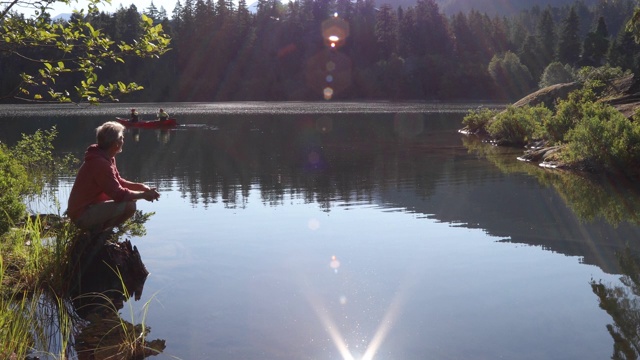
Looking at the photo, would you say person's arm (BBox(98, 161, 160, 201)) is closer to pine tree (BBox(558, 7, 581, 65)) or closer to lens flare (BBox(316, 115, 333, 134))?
lens flare (BBox(316, 115, 333, 134))

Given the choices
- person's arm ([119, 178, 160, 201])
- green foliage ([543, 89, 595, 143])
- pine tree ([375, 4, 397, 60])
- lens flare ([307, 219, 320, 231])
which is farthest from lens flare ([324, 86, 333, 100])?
person's arm ([119, 178, 160, 201])

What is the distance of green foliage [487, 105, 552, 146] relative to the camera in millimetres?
32062

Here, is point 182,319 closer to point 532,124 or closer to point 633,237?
point 633,237

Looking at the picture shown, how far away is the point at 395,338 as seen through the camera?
732 centimetres

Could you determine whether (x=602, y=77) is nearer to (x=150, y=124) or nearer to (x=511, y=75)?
(x=150, y=124)

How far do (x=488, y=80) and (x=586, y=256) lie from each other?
107 metres

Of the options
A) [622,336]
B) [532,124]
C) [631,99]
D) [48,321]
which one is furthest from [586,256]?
[532,124]

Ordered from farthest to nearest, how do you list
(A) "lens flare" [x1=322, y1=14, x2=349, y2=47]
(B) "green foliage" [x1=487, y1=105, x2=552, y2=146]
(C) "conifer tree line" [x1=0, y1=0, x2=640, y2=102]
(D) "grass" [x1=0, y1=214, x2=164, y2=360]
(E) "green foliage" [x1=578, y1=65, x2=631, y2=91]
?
(A) "lens flare" [x1=322, y1=14, x2=349, y2=47], (C) "conifer tree line" [x1=0, y1=0, x2=640, y2=102], (B) "green foliage" [x1=487, y1=105, x2=552, y2=146], (E) "green foliage" [x1=578, y1=65, x2=631, y2=91], (D) "grass" [x1=0, y1=214, x2=164, y2=360]

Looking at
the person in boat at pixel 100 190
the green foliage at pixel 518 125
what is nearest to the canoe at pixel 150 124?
the green foliage at pixel 518 125

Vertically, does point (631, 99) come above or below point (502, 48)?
below

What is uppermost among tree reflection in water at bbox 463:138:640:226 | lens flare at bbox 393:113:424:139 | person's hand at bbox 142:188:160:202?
person's hand at bbox 142:188:160:202

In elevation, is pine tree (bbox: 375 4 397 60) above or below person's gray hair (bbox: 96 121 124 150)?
above

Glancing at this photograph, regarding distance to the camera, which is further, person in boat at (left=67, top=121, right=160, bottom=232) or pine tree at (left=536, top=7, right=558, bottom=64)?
pine tree at (left=536, top=7, right=558, bottom=64)

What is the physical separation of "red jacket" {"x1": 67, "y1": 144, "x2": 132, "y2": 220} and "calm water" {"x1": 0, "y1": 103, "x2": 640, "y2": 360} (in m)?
1.35
